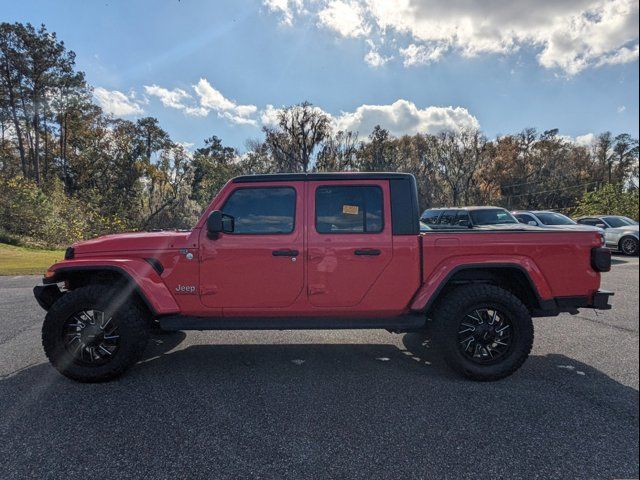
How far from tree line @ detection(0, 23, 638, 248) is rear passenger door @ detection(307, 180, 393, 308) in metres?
18.4

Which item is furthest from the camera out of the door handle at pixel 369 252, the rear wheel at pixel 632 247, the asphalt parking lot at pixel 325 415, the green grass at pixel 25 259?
the green grass at pixel 25 259

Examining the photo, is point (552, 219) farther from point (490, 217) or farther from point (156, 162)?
point (156, 162)

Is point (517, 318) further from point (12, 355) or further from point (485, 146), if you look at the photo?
point (485, 146)

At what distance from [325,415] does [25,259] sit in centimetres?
1537

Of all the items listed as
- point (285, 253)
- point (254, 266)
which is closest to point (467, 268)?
point (285, 253)

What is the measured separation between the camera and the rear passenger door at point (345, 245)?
3486mm

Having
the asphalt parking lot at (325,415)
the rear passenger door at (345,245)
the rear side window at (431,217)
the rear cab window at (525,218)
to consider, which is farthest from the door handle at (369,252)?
the rear cab window at (525,218)

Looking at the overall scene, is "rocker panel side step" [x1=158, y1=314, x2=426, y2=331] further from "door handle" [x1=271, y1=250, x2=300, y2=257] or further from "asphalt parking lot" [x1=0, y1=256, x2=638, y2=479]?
"door handle" [x1=271, y1=250, x2=300, y2=257]

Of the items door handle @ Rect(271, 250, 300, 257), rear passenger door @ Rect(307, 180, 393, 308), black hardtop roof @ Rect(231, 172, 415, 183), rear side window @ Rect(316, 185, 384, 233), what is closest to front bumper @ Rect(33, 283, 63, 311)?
black hardtop roof @ Rect(231, 172, 415, 183)

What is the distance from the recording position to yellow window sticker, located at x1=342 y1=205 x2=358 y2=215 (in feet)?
11.8

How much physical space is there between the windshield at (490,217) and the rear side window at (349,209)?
780 cm

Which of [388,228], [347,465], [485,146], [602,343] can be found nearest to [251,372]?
[347,465]

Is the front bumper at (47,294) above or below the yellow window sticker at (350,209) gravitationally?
below

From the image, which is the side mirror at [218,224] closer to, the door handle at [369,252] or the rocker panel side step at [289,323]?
the rocker panel side step at [289,323]
